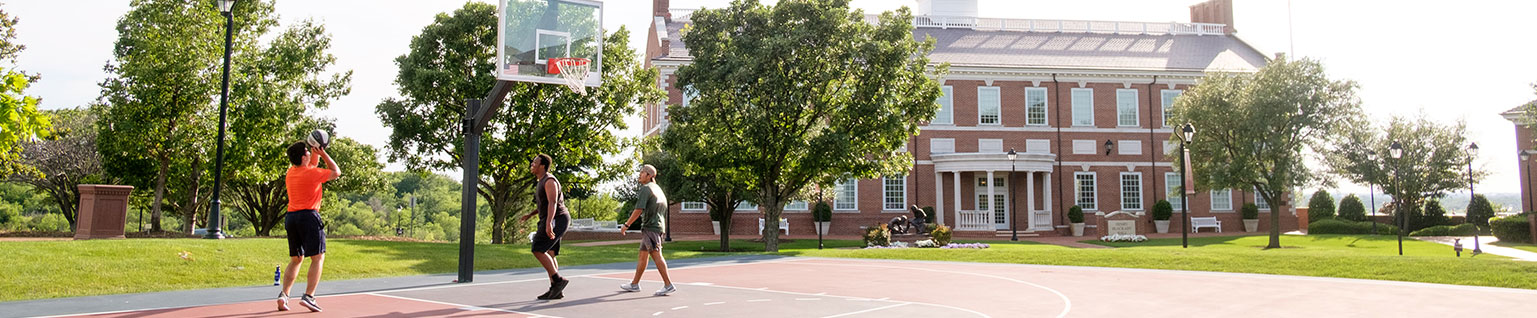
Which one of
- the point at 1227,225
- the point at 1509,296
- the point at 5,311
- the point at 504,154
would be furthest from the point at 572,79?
the point at 1227,225

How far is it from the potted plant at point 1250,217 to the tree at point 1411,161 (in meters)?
3.89

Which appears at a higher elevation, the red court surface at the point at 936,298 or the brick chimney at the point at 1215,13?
the brick chimney at the point at 1215,13

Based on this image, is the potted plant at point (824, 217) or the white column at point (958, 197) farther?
the white column at point (958, 197)

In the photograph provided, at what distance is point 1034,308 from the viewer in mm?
9055

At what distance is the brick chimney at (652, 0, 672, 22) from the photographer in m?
45.6

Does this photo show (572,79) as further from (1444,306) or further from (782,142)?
(782,142)

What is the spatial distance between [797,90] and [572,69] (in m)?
13.4

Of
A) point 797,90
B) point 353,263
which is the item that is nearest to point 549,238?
point 353,263

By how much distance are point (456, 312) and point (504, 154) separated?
16.9m

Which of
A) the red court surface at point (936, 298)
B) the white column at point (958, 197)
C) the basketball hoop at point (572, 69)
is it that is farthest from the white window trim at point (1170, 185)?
the basketball hoop at point (572, 69)

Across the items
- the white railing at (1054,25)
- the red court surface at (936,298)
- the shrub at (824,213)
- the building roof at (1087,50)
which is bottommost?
the red court surface at (936,298)

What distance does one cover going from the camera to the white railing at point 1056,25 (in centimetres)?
4749

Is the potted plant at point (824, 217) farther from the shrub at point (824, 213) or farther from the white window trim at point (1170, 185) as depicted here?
the white window trim at point (1170, 185)

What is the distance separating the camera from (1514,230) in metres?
32.2
